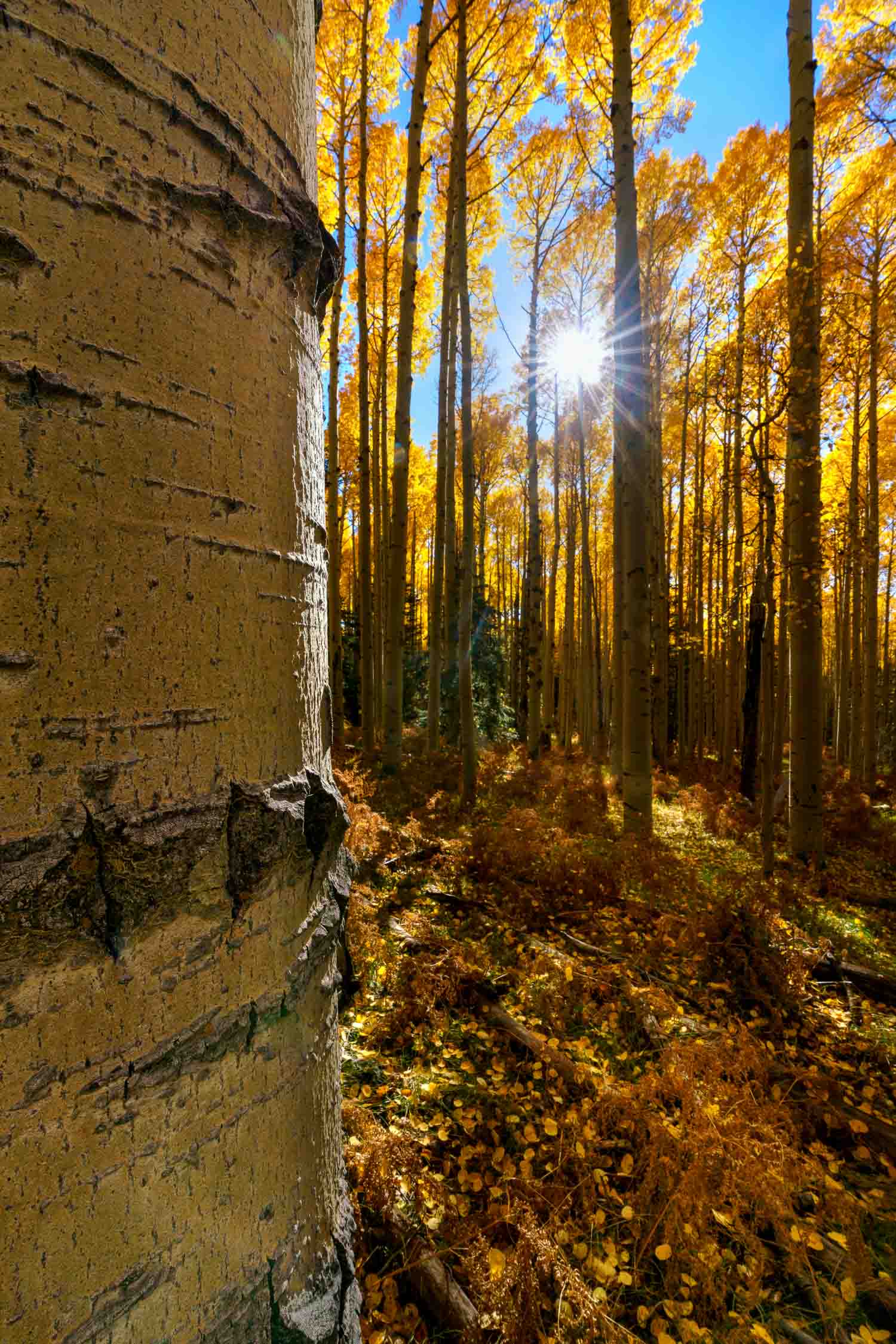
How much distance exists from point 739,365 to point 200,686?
790cm

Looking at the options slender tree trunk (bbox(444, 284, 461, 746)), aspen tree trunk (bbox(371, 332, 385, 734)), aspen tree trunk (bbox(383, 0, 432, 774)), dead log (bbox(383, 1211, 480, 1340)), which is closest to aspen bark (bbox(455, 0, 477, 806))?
aspen tree trunk (bbox(383, 0, 432, 774))

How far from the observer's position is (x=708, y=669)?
16.3 metres

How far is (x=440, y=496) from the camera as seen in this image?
32.8 feet

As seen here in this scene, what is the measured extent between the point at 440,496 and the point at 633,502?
5199mm

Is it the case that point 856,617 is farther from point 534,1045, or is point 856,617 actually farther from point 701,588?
point 534,1045

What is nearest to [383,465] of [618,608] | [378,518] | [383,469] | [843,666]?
[383,469]

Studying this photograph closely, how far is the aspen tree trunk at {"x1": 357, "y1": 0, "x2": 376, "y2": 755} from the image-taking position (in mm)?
7508

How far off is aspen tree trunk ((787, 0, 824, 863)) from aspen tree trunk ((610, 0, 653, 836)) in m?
1.31

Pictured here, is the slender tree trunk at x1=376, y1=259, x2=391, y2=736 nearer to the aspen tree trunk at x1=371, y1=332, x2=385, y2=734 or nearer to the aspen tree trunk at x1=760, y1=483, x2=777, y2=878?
the aspen tree trunk at x1=371, y1=332, x2=385, y2=734

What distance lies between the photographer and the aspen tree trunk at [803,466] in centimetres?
488

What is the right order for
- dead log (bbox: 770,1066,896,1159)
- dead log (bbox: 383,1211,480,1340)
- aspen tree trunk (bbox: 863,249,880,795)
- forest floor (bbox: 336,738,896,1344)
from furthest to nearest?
aspen tree trunk (bbox: 863,249,880,795)
dead log (bbox: 770,1066,896,1159)
forest floor (bbox: 336,738,896,1344)
dead log (bbox: 383,1211,480,1340)

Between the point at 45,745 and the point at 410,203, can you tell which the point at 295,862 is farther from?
the point at 410,203

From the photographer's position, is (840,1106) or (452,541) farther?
(452,541)

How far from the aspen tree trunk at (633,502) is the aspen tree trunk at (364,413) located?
3.79m
